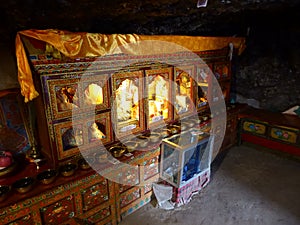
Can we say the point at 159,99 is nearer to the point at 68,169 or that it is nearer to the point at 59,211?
the point at 68,169

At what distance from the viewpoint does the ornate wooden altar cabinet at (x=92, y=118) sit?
3.35 metres

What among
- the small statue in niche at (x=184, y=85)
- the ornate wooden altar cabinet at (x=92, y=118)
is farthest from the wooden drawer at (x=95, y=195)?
the small statue in niche at (x=184, y=85)

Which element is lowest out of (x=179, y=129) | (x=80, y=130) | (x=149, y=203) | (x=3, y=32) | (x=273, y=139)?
(x=149, y=203)

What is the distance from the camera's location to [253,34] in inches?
307

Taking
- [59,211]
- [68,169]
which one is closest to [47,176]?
[68,169]

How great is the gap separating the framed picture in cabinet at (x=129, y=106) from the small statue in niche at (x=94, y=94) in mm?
368

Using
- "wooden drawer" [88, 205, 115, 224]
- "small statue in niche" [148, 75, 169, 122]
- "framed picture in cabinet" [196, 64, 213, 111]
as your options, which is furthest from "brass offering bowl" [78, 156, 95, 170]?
"framed picture in cabinet" [196, 64, 213, 111]

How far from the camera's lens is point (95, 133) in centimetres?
443

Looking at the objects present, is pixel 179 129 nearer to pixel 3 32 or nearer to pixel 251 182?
pixel 251 182

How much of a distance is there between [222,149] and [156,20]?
181 inches

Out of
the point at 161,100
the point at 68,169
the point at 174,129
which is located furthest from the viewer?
the point at 161,100

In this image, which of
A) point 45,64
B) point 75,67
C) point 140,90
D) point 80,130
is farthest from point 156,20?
point 80,130

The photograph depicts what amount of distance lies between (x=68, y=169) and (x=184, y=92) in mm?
3871

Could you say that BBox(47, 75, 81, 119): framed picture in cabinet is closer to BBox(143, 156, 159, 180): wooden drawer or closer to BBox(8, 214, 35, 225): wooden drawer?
BBox(8, 214, 35, 225): wooden drawer
